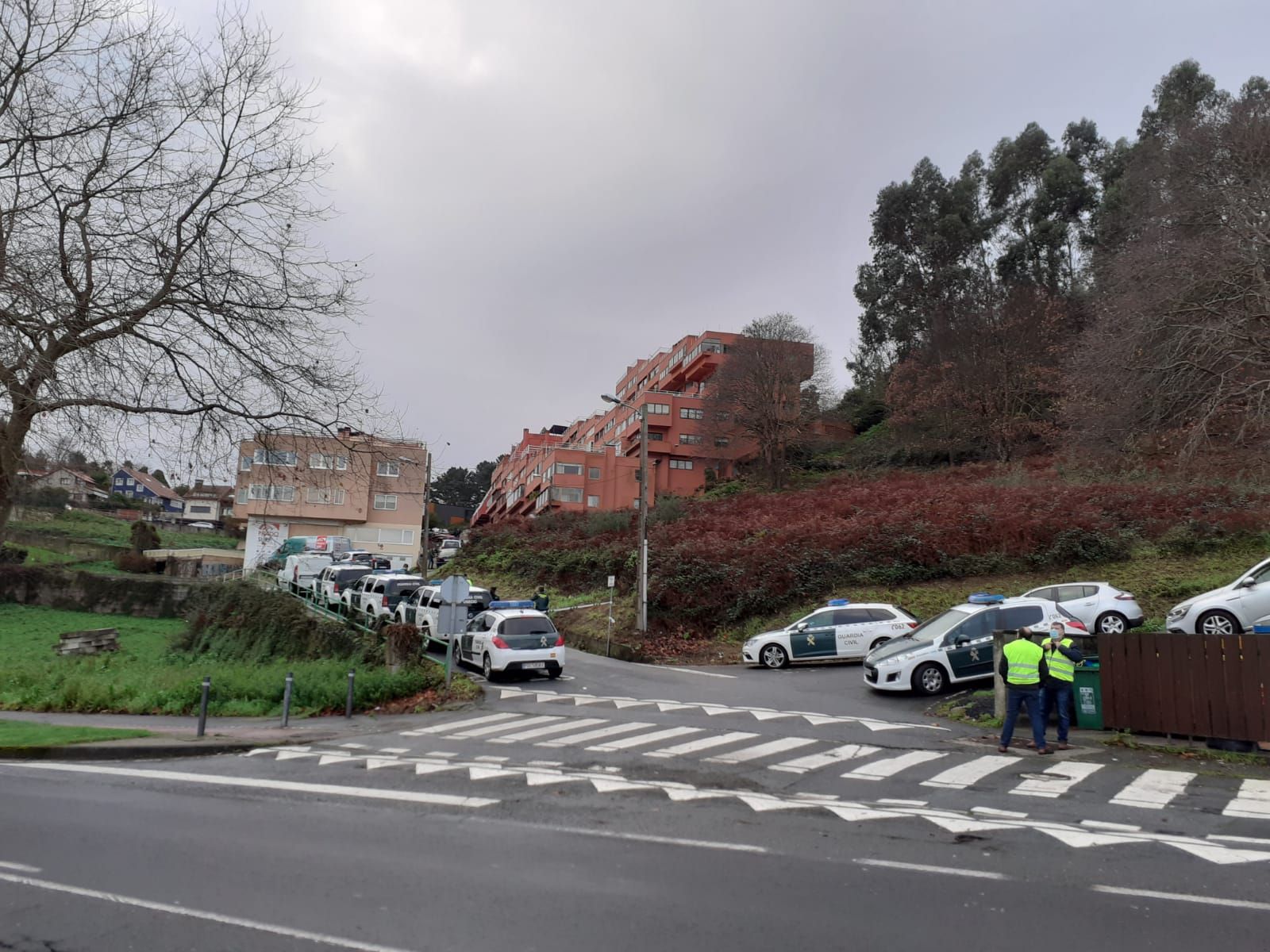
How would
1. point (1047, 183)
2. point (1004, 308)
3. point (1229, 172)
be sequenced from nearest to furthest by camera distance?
point (1229, 172) < point (1004, 308) < point (1047, 183)

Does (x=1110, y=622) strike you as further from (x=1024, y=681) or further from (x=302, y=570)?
(x=302, y=570)

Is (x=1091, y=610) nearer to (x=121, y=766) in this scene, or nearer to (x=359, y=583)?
(x=121, y=766)

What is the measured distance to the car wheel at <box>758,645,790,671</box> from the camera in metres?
22.9

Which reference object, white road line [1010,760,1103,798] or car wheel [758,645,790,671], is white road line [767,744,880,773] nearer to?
white road line [1010,760,1103,798]

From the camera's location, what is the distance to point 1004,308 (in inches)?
2085

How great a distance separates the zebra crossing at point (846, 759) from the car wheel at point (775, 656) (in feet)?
29.4

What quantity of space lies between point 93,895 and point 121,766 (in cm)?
638

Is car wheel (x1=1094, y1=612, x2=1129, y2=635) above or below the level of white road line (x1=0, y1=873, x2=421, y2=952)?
above

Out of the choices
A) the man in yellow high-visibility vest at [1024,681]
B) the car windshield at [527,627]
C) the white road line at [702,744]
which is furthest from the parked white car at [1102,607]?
the car windshield at [527,627]

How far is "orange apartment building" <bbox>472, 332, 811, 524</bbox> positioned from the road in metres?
47.7

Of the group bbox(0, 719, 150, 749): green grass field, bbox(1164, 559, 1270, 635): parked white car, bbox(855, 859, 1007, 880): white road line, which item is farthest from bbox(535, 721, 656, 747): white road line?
bbox(1164, 559, 1270, 635): parked white car

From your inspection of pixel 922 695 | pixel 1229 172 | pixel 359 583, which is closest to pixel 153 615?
pixel 359 583

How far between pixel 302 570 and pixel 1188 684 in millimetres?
34757

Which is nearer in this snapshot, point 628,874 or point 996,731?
point 628,874
